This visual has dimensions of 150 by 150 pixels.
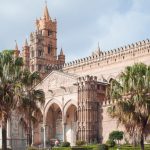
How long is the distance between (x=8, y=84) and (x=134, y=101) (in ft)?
24.5

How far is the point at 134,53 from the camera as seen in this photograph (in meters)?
54.6

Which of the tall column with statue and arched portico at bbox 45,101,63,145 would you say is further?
arched portico at bbox 45,101,63,145

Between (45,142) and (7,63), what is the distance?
3388cm

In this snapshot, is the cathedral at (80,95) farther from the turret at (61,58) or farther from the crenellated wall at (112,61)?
the turret at (61,58)

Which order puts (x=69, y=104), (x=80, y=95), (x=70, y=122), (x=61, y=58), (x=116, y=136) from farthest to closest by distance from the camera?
(x=61, y=58) → (x=70, y=122) → (x=69, y=104) → (x=80, y=95) → (x=116, y=136)

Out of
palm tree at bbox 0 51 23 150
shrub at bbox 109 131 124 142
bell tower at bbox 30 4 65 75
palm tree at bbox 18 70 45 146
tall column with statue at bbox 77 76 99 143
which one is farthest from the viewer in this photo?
bell tower at bbox 30 4 65 75

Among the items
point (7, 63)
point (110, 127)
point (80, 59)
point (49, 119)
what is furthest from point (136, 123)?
point (80, 59)

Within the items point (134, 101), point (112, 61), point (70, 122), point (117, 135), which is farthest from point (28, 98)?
point (112, 61)

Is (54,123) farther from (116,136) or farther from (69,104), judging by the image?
(116,136)

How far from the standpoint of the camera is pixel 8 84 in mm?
23406

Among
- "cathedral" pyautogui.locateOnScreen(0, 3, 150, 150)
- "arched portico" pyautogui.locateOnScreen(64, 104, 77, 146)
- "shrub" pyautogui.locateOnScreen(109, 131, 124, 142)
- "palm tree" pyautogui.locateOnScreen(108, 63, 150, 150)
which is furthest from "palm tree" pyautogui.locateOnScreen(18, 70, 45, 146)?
"arched portico" pyautogui.locateOnScreen(64, 104, 77, 146)

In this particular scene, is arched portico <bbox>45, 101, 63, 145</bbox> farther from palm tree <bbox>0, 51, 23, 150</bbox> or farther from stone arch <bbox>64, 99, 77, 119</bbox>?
palm tree <bbox>0, 51, 23, 150</bbox>

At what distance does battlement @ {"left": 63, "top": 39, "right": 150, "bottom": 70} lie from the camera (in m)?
53.7

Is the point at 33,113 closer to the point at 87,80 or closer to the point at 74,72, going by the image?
the point at 87,80
